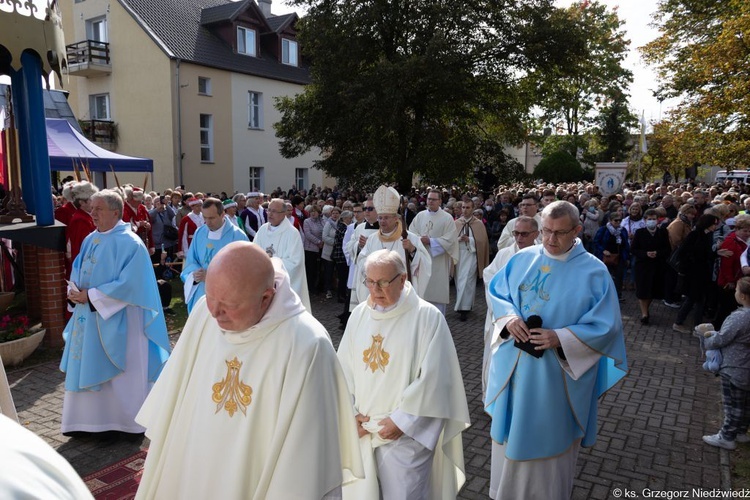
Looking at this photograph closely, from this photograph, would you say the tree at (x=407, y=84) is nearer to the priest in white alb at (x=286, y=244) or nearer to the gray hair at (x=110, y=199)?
the priest in white alb at (x=286, y=244)

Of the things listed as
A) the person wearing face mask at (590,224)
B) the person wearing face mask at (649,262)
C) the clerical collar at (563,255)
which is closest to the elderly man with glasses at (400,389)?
the clerical collar at (563,255)

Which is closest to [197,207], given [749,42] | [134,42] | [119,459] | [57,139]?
[57,139]

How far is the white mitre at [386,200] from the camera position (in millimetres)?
6828

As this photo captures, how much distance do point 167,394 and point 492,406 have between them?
2.30 meters

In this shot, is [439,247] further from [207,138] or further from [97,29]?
[97,29]

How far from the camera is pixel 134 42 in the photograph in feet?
78.8

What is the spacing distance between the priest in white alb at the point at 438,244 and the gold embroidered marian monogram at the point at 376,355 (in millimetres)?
5161

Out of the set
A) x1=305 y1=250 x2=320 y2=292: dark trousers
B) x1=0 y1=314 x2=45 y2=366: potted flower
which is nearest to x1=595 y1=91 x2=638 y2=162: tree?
x1=305 y1=250 x2=320 y2=292: dark trousers

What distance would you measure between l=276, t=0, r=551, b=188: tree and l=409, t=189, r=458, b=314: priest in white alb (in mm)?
7525

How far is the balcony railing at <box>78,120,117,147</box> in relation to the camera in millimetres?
25000

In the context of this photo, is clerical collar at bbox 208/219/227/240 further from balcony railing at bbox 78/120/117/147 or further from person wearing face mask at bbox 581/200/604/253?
balcony railing at bbox 78/120/117/147

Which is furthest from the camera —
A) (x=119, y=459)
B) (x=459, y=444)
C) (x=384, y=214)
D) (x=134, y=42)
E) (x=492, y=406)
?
(x=134, y=42)

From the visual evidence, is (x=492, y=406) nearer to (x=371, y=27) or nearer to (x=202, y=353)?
(x=202, y=353)

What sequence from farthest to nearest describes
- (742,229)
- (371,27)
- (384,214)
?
(371,27)
(742,229)
(384,214)
